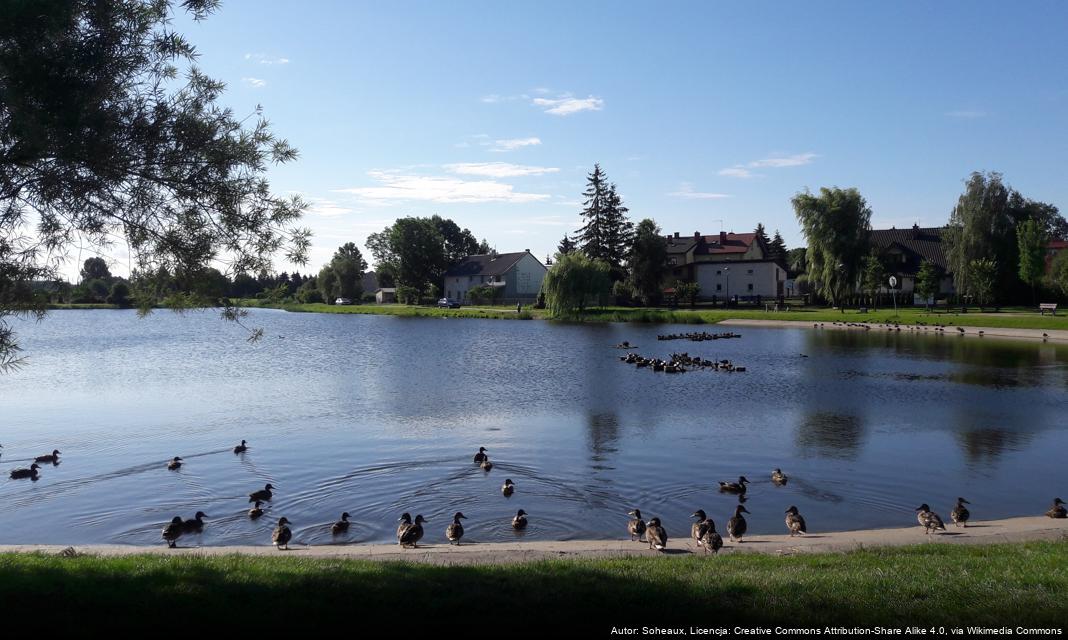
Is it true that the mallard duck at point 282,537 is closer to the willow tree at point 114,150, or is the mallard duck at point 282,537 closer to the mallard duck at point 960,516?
the willow tree at point 114,150

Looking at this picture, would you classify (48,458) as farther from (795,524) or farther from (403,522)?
(795,524)

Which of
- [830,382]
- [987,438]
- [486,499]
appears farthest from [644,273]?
[486,499]

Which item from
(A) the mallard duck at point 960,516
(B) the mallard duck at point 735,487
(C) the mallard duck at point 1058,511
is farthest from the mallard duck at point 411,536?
(C) the mallard duck at point 1058,511

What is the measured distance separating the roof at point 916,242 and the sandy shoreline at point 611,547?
8636 cm

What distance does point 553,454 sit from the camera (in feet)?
70.6

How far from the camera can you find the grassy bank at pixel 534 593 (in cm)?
734

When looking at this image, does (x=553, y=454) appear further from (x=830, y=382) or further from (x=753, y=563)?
(x=830, y=382)

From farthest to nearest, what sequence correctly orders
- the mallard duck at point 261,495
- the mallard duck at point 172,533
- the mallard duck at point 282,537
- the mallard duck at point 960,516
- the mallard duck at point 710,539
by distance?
the mallard duck at point 261,495, the mallard duck at point 960,516, the mallard duck at point 172,533, the mallard duck at point 282,537, the mallard duck at point 710,539

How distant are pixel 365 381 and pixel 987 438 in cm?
2582

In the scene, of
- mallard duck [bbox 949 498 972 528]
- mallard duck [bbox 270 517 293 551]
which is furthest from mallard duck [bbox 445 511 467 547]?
mallard duck [bbox 949 498 972 528]

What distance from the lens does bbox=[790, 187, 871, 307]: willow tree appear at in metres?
83.4

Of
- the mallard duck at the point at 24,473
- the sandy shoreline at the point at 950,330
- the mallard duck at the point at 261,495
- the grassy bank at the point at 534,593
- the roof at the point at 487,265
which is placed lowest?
the mallard duck at the point at 261,495

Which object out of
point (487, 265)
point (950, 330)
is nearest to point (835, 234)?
point (950, 330)

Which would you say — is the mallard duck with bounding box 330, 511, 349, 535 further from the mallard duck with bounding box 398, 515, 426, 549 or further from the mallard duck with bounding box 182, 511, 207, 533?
the mallard duck with bounding box 182, 511, 207, 533
